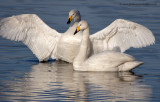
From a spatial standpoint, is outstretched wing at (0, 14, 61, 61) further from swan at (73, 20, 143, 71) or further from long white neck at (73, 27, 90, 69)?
swan at (73, 20, 143, 71)

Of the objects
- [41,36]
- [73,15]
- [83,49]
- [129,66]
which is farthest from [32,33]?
[129,66]

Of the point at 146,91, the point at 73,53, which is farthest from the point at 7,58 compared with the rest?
the point at 146,91

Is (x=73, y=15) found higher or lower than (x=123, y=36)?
higher

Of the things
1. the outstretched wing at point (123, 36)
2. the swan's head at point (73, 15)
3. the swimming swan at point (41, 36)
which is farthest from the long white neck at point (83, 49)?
the swan's head at point (73, 15)

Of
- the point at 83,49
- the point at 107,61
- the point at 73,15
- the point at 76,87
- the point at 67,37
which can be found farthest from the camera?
the point at 73,15

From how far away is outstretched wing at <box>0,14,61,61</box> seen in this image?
14.7m

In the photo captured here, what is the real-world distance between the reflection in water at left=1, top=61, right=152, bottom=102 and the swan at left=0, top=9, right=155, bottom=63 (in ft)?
4.96

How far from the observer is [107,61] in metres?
12.7

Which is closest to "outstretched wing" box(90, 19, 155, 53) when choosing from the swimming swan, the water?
the water

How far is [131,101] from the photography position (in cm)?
942

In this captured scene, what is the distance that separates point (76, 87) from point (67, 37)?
393cm

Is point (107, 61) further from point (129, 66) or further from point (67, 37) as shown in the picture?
point (67, 37)

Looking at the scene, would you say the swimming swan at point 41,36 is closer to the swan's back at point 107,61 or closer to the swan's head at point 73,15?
the swan's head at point 73,15

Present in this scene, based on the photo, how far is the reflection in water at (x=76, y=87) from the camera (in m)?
9.73
